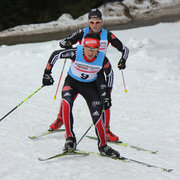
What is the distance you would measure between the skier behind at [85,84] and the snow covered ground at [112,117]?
31cm

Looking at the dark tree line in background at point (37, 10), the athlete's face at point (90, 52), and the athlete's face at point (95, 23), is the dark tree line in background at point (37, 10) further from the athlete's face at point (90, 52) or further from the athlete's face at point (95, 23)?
the athlete's face at point (90, 52)

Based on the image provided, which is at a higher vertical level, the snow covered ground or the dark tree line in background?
the dark tree line in background

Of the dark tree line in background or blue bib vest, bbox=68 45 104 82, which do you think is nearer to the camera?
blue bib vest, bbox=68 45 104 82

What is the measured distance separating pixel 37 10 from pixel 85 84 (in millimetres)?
18762

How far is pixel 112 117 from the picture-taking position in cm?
759

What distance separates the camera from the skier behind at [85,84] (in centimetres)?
442

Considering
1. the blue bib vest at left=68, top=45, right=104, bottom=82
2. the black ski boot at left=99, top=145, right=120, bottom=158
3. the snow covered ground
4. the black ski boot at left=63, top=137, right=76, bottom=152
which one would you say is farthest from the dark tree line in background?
the black ski boot at left=99, top=145, right=120, bottom=158

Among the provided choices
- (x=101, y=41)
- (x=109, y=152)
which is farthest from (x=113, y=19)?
(x=109, y=152)

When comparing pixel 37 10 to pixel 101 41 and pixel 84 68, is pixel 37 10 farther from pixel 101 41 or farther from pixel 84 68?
pixel 84 68

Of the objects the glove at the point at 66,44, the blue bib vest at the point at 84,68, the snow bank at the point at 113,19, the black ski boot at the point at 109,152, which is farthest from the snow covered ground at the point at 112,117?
the snow bank at the point at 113,19

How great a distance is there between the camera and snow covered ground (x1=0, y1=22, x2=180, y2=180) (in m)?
3.90

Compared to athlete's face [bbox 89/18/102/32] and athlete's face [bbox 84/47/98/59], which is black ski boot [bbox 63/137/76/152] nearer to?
athlete's face [bbox 84/47/98/59]

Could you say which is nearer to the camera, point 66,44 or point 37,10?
point 66,44

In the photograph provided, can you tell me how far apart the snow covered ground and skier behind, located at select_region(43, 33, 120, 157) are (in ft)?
1.02
